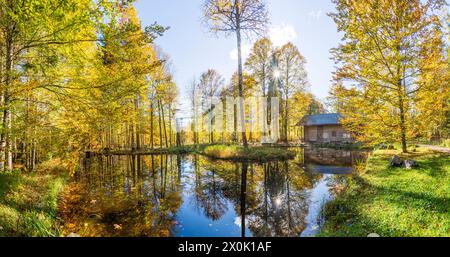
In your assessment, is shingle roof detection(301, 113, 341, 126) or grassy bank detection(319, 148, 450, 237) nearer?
grassy bank detection(319, 148, 450, 237)

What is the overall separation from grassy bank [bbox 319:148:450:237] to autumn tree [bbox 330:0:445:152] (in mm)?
2664

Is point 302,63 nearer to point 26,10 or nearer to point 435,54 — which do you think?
point 435,54

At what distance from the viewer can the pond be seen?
4.87m

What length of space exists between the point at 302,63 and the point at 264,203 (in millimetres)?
24596

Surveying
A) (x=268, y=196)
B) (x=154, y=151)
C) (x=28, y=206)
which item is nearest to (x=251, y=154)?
(x=268, y=196)

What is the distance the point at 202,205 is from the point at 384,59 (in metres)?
10.2

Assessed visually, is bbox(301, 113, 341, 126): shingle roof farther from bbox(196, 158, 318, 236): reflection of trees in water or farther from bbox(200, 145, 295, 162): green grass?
bbox(196, 158, 318, 236): reflection of trees in water

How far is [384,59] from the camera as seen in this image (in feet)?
29.0

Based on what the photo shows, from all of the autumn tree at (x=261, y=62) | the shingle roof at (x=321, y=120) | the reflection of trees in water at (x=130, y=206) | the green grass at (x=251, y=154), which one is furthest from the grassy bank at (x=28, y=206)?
the shingle roof at (x=321, y=120)

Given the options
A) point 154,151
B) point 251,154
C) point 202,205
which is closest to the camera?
point 202,205

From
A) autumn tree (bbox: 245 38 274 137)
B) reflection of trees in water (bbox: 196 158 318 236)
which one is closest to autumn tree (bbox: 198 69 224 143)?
autumn tree (bbox: 245 38 274 137)

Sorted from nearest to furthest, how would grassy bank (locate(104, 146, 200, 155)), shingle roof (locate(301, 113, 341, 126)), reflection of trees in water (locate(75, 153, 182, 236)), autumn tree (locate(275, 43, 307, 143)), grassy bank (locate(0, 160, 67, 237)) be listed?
grassy bank (locate(0, 160, 67, 237)), reflection of trees in water (locate(75, 153, 182, 236)), grassy bank (locate(104, 146, 200, 155)), autumn tree (locate(275, 43, 307, 143)), shingle roof (locate(301, 113, 341, 126))

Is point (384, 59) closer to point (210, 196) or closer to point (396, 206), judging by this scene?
point (396, 206)

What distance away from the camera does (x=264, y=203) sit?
6461mm
